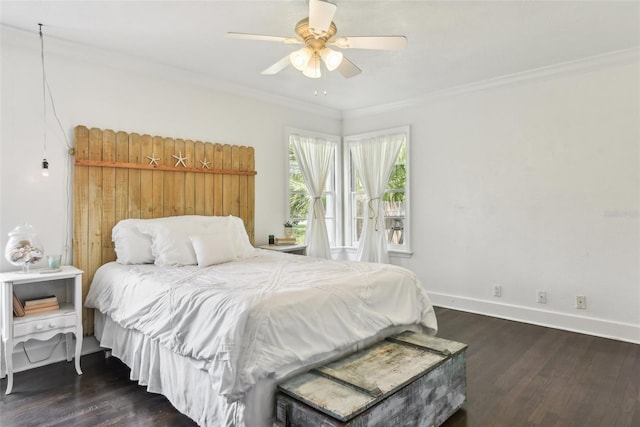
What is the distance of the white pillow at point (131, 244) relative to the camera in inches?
121

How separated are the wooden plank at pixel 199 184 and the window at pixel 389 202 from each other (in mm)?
2323

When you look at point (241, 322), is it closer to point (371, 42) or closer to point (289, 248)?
point (371, 42)

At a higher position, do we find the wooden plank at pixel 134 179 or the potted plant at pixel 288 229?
the wooden plank at pixel 134 179

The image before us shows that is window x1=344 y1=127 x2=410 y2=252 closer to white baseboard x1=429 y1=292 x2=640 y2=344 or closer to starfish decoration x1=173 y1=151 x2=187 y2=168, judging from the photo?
white baseboard x1=429 y1=292 x2=640 y2=344

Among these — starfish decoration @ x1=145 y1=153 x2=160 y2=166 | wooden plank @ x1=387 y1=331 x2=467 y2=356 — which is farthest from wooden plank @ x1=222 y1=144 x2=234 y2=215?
wooden plank @ x1=387 y1=331 x2=467 y2=356

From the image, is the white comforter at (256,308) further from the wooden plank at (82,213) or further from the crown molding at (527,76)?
the crown molding at (527,76)

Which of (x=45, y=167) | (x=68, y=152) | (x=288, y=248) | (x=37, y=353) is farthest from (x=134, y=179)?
(x=288, y=248)

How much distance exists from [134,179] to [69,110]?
2.43ft

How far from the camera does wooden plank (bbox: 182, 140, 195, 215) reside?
377 cm

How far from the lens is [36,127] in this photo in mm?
2961

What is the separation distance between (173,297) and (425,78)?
11.0 feet

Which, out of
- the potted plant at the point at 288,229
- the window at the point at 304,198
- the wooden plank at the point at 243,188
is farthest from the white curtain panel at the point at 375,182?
the wooden plank at the point at 243,188

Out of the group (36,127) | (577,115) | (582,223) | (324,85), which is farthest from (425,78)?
(36,127)

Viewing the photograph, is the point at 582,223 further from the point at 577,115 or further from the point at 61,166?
the point at 61,166
